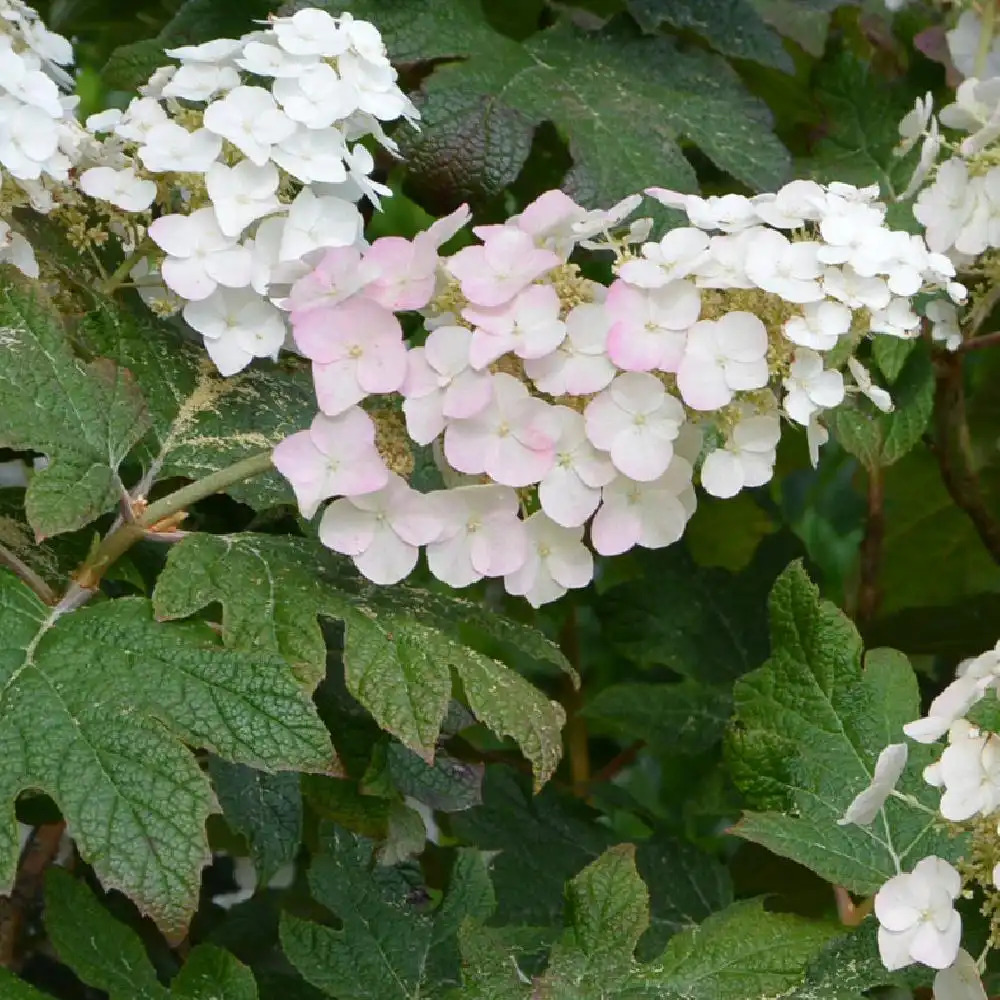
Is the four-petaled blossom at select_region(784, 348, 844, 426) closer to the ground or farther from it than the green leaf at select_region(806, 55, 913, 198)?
farther from it

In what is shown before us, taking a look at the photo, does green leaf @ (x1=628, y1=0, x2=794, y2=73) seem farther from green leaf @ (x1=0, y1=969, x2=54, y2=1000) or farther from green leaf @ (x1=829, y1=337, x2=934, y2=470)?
green leaf @ (x1=0, y1=969, x2=54, y2=1000)

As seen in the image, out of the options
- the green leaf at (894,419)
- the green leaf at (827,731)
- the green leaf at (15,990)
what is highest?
the green leaf at (894,419)

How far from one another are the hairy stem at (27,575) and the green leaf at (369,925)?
0.98 feet

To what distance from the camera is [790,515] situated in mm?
1791

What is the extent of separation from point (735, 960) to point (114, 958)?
0.42 metres

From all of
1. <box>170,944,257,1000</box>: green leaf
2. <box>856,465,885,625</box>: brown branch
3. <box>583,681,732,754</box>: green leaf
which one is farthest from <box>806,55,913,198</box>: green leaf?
<box>170,944,257,1000</box>: green leaf

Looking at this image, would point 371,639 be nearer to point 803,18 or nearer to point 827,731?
point 827,731

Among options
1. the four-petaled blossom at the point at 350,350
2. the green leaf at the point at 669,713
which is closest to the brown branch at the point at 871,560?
the green leaf at the point at 669,713

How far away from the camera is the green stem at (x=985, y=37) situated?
1.08 metres

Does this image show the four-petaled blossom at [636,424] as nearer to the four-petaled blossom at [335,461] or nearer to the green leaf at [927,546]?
the four-petaled blossom at [335,461]

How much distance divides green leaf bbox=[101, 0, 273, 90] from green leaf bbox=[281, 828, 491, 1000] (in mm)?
642

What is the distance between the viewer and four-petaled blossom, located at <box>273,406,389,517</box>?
0.62 metres

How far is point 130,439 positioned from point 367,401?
13 centimetres

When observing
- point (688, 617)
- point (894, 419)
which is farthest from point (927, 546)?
point (894, 419)
